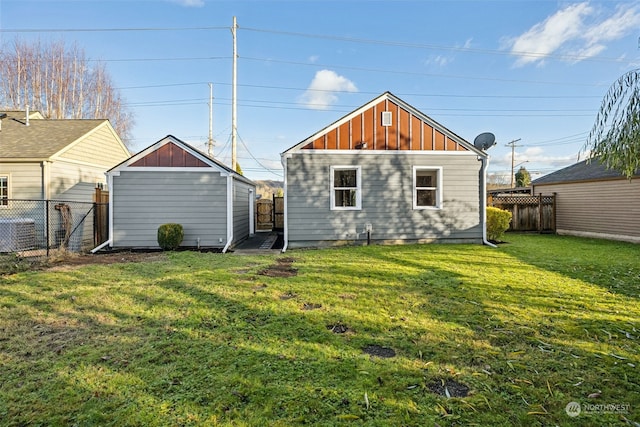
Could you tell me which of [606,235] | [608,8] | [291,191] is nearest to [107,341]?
[291,191]

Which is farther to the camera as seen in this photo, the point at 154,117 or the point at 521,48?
the point at 154,117

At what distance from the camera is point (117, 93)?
23.4 meters

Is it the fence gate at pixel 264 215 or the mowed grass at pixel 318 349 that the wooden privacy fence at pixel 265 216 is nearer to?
the fence gate at pixel 264 215

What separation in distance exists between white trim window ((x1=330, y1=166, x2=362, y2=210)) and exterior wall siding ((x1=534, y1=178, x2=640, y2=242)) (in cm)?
990

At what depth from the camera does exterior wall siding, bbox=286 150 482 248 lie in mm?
9789

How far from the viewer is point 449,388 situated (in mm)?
2330

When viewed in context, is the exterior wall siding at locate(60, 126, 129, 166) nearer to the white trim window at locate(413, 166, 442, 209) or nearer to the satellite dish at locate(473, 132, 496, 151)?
the white trim window at locate(413, 166, 442, 209)

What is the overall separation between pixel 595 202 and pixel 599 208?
290 millimetres

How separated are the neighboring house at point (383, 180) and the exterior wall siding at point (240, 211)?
2.15m

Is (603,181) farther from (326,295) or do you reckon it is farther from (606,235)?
(326,295)

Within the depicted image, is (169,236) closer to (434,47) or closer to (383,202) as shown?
(383,202)

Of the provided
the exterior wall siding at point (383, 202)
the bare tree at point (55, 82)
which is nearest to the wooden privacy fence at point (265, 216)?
the exterior wall siding at point (383, 202)

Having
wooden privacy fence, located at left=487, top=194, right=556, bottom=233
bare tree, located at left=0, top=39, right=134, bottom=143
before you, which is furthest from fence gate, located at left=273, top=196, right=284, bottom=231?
bare tree, located at left=0, top=39, right=134, bottom=143

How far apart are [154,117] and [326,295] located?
82.8ft
